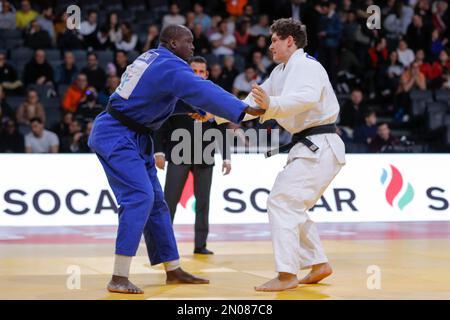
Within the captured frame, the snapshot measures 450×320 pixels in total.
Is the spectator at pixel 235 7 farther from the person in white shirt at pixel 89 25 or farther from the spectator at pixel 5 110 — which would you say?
the spectator at pixel 5 110

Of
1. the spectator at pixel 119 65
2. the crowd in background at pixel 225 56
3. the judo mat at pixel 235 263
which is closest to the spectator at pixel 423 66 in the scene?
the crowd in background at pixel 225 56

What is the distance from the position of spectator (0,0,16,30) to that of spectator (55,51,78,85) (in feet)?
5.33

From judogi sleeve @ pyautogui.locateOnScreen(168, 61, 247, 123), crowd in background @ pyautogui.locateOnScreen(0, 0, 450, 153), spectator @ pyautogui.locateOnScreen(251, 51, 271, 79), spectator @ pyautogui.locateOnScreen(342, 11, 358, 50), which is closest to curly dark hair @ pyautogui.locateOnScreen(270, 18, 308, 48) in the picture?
judogi sleeve @ pyautogui.locateOnScreen(168, 61, 247, 123)

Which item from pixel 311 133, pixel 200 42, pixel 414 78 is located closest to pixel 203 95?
pixel 311 133

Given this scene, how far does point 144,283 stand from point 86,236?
4.04 meters

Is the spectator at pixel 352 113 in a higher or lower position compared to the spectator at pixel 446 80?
lower

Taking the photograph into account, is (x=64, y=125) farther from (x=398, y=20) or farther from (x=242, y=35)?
(x=398, y=20)

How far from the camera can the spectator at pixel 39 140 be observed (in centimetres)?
1415

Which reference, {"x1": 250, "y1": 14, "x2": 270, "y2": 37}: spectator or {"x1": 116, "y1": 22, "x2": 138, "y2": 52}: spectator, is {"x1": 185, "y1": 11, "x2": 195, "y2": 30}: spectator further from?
{"x1": 250, "y1": 14, "x2": 270, "y2": 37}: spectator

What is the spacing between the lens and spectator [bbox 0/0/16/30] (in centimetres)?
1688

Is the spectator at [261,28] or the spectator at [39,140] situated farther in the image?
the spectator at [261,28]

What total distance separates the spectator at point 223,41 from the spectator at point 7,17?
392cm

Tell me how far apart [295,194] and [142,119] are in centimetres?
127
